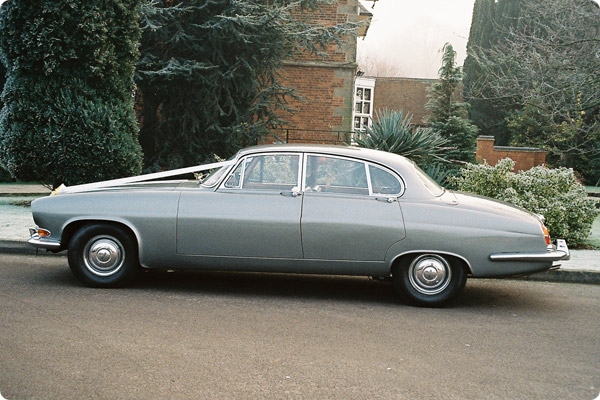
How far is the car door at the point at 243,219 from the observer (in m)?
5.89

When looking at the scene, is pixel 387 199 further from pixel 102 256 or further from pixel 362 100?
pixel 362 100

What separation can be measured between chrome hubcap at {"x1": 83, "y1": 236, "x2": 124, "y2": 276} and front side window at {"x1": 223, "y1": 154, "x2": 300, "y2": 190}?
127 cm

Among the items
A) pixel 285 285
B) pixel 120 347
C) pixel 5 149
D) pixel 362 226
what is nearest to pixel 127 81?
pixel 5 149

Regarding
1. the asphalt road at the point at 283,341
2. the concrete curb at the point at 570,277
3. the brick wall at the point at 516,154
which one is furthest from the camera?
the brick wall at the point at 516,154

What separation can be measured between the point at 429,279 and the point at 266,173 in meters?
1.92

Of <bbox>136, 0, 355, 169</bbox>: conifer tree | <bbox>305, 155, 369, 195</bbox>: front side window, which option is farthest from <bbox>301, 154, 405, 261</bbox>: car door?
<bbox>136, 0, 355, 169</bbox>: conifer tree

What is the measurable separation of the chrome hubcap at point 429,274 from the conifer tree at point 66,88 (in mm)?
6896

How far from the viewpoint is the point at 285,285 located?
6.70 meters

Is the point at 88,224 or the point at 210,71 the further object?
the point at 210,71

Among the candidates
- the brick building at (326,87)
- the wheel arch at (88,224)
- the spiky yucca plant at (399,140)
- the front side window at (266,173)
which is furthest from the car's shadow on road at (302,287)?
the brick building at (326,87)

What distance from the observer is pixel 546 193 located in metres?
9.67

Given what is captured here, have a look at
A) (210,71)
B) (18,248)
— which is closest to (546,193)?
(18,248)

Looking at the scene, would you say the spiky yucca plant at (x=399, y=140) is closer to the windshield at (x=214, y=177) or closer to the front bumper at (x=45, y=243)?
the windshield at (x=214, y=177)

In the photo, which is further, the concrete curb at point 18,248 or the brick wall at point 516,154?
the brick wall at point 516,154
